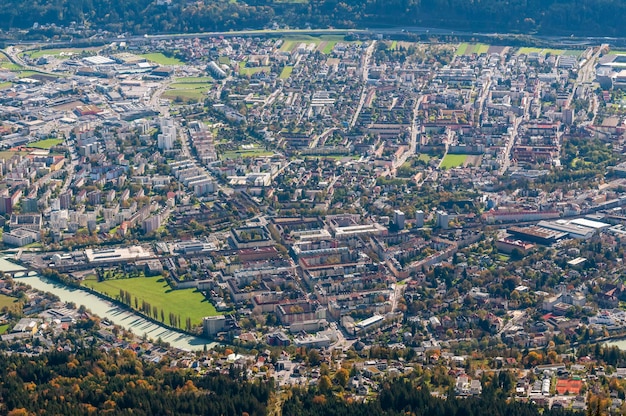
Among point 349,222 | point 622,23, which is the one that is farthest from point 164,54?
point 349,222

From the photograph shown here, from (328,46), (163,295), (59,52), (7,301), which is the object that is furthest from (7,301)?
(59,52)

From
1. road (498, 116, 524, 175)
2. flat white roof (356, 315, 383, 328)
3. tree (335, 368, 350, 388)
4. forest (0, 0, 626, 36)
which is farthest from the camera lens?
forest (0, 0, 626, 36)

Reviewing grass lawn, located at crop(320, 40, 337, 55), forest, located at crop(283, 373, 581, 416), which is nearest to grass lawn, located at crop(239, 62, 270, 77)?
grass lawn, located at crop(320, 40, 337, 55)

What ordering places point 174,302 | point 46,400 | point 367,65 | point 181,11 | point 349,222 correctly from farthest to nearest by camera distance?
point 181,11, point 367,65, point 349,222, point 174,302, point 46,400

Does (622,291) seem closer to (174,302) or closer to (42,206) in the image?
(174,302)

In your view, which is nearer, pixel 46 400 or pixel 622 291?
pixel 46 400

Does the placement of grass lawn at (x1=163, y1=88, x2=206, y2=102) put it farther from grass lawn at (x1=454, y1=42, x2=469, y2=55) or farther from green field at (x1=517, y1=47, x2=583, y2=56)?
green field at (x1=517, y1=47, x2=583, y2=56)

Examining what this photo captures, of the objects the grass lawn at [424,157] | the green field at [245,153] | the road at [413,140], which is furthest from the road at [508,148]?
the green field at [245,153]
